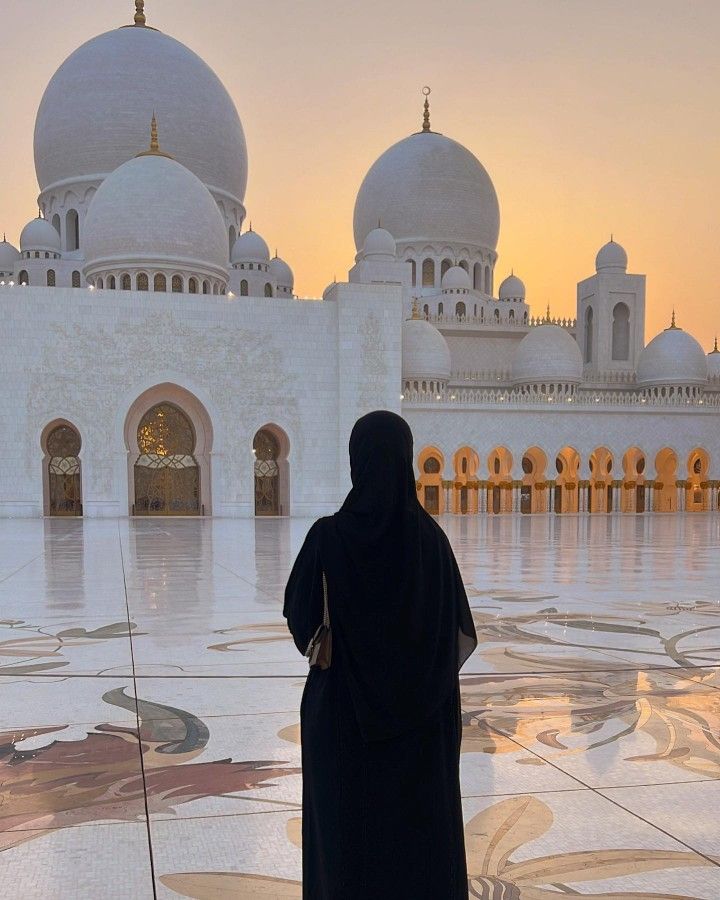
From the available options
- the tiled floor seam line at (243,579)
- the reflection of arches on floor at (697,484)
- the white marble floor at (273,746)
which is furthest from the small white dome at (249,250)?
the white marble floor at (273,746)

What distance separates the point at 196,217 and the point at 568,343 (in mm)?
10281

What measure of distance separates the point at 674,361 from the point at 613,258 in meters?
4.63

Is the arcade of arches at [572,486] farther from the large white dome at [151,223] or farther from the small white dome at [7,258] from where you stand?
the small white dome at [7,258]

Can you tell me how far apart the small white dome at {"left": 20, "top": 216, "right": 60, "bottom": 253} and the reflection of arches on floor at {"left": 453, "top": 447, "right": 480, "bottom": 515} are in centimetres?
1183

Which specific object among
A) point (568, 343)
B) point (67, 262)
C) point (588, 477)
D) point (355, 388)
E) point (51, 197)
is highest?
point (51, 197)

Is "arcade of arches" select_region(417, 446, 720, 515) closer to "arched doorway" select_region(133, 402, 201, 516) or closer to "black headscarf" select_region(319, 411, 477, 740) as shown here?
"arched doorway" select_region(133, 402, 201, 516)

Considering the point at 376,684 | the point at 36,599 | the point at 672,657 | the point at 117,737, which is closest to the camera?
the point at 376,684

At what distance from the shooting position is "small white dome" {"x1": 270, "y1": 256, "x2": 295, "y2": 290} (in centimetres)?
2633

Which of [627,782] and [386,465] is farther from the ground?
[386,465]

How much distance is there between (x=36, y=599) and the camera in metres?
4.82

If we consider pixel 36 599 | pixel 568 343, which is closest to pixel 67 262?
pixel 568 343

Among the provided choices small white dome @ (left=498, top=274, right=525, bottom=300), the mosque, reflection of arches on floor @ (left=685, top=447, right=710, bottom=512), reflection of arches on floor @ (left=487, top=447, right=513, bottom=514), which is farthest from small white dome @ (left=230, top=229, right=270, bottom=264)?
reflection of arches on floor @ (left=685, top=447, right=710, bottom=512)

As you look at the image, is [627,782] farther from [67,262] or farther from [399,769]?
[67,262]

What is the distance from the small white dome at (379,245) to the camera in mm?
23719
